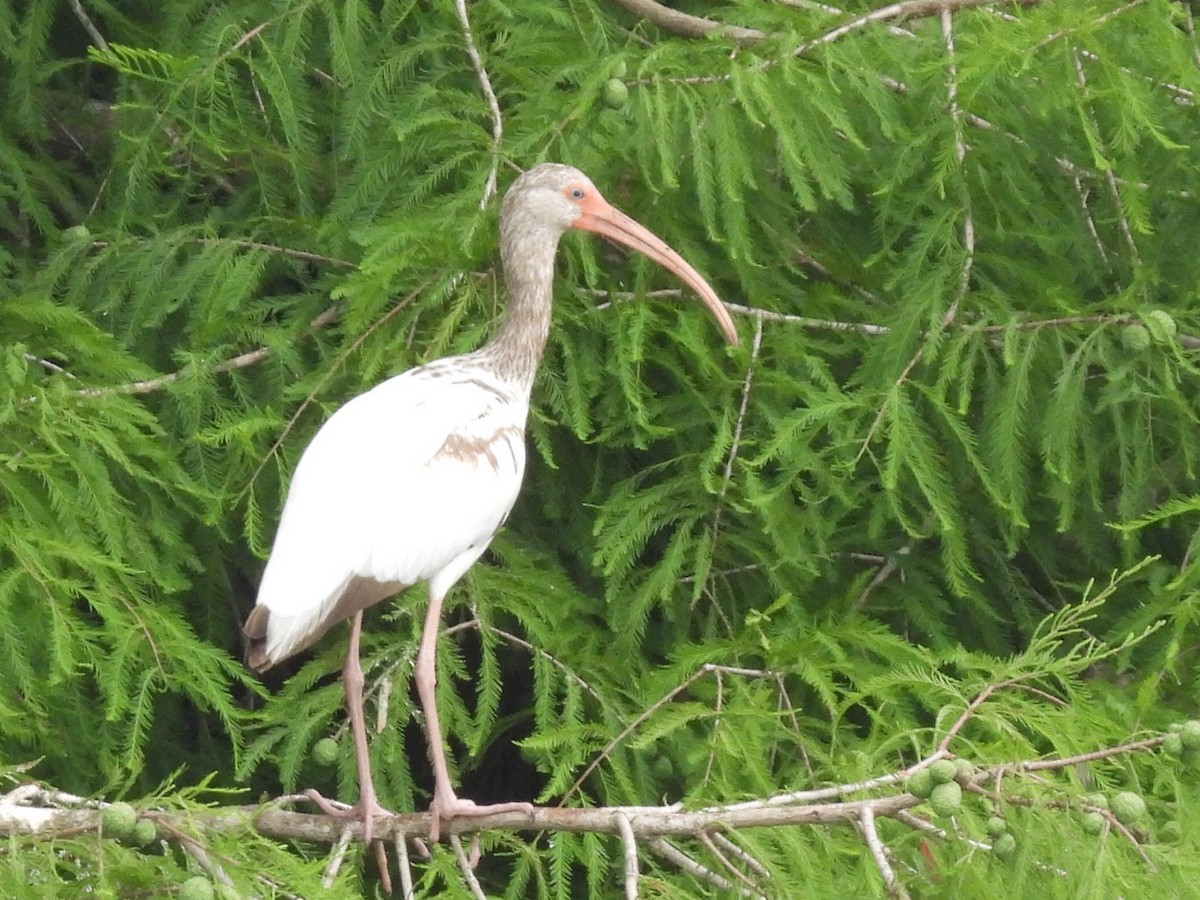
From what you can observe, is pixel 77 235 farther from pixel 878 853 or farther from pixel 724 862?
pixel 878 853

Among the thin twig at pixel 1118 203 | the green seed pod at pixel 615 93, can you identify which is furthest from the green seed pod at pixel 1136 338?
the green seed pod at pixel 615 93

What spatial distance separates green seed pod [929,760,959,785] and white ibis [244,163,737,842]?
4.44 feet

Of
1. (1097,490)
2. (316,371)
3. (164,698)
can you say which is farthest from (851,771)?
(164,698)

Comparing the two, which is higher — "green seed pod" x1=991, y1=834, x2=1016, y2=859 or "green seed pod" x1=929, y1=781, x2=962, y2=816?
"green seed pod" x1=929, y1=781, x2=962, y2=816

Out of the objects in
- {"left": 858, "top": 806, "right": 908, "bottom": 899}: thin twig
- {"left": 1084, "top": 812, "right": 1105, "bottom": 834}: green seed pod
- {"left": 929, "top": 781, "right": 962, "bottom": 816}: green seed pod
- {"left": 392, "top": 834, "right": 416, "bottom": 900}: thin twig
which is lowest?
{"left": 392, "top": 834, "right": 416, "bottom": 900}: thin twig

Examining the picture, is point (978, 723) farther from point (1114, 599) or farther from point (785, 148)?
point (785, 148)

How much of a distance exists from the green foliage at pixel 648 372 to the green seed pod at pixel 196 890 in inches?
48.8

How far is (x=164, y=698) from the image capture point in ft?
17.5

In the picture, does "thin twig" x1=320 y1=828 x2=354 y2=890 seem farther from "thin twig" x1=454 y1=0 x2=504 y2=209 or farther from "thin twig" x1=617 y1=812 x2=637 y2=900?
"thin twig" x1=454 y1=0 x2=504 y2=209

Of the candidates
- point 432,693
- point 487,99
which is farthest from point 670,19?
point 432,693

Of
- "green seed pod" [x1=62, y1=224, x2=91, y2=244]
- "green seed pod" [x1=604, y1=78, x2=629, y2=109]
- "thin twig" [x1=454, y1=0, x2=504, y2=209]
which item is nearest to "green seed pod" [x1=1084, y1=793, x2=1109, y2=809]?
"green seed pod" [x1=604, y1=78, x2=629, y2=109]

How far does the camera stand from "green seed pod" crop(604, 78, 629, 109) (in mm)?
4379

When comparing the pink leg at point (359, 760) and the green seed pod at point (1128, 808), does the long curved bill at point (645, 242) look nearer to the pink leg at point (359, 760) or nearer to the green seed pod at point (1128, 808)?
the pink leg at point (359, 760)

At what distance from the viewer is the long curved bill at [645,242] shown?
189 inches
